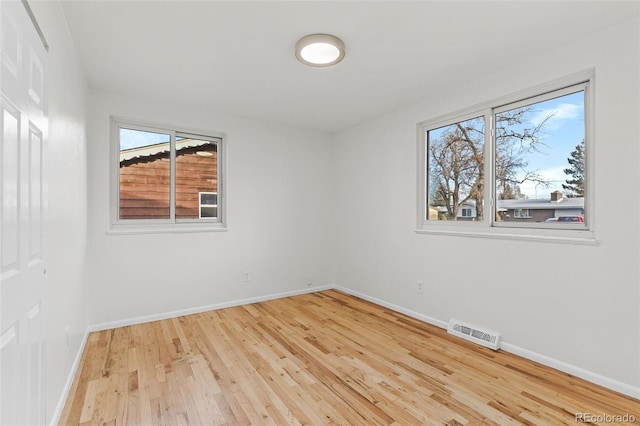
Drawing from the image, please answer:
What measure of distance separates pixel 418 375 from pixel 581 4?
2666mm

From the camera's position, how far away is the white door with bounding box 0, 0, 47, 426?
3.54ft

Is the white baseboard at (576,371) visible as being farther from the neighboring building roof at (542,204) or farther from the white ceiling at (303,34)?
the white ceiling at (303,34)

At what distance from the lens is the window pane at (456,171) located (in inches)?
123

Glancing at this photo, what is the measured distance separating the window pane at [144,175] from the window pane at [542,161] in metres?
3.61

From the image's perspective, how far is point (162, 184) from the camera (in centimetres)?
372

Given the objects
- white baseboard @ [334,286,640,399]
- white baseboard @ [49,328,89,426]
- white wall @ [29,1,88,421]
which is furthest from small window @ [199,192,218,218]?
white baseboard @ [334,286,640,399]

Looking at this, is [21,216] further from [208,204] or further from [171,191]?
[208,204]

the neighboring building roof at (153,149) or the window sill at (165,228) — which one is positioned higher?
Answer: the neighboring building roof at (153,149)

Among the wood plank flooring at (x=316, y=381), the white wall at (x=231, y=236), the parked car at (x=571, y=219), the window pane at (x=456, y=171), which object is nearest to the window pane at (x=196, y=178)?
the white wall at (x=231, y=236)

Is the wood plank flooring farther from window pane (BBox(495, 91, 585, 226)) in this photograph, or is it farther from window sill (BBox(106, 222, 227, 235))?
window pane (BBox(495, 91, 585, 226))

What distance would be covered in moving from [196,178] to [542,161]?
3676mm

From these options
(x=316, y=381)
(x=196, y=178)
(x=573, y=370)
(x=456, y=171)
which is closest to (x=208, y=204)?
(x=196, y=178)

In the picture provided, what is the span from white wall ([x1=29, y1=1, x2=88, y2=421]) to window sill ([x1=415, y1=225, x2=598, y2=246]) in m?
3.16

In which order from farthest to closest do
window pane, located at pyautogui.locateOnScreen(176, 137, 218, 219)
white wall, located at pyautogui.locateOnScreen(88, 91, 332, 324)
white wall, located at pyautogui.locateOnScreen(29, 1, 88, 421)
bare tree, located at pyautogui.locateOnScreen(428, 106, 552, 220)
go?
window pane, located at pyautogui.locateOnScreen(176, 137, 218, 219) < white wall, located at pyautogui.locateOnScreen(88, 91, 332, 324) < bare tree, located at pyautogui.locateOnScreen(428, 106, 552, 220) < white wall, located at pyautogui.locateOnScreen(29, 1, 88, 421)
